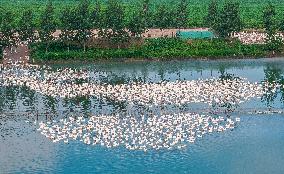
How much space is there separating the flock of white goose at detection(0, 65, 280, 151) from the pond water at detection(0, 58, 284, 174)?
670 millimetres

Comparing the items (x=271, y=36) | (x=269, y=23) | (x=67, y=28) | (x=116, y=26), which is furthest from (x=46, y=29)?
(x=269, y=23)

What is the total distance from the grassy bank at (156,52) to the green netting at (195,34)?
9.95 ft

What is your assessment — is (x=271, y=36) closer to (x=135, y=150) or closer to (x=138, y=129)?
(x=138, y=129)

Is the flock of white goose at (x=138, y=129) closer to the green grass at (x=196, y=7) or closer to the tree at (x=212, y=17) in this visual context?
the tree at (x=212, y=17)

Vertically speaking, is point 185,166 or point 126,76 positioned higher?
point 126,76

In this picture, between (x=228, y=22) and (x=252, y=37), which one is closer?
(x=228, y=22)

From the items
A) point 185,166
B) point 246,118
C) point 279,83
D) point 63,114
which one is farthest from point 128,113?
point 279,83

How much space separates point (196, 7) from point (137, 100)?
1912 inches

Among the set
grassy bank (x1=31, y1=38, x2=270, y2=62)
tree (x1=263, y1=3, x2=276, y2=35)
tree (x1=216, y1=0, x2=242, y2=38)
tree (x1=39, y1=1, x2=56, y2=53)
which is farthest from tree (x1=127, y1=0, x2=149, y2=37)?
tree (x1=263, y1=3, x2=276, y2=35)

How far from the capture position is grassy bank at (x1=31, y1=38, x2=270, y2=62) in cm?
5858

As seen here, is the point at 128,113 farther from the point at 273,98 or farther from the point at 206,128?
the point at 273,98

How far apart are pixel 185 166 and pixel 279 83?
19.9 m

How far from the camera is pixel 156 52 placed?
59.4 meters

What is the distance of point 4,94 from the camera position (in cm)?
4606
